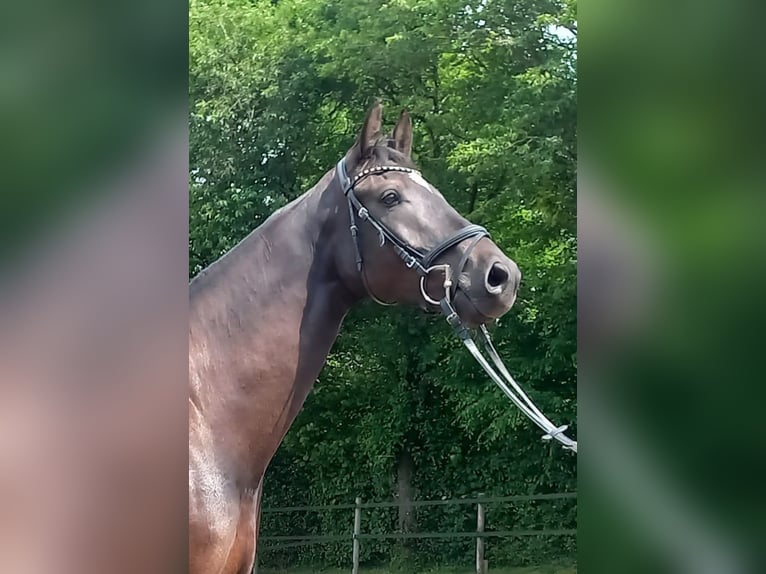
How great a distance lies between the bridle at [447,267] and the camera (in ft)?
8.36

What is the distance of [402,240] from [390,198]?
148 millimetres

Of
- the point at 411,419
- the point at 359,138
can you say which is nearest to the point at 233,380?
the point at 411,419

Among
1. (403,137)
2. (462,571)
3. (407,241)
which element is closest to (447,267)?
(407,241)

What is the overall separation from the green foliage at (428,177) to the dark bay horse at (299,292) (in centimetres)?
6

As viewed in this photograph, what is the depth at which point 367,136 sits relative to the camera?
2660mm

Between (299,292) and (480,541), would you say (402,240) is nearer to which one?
(299,292)

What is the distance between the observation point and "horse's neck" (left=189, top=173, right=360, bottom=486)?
2607 millimetres
